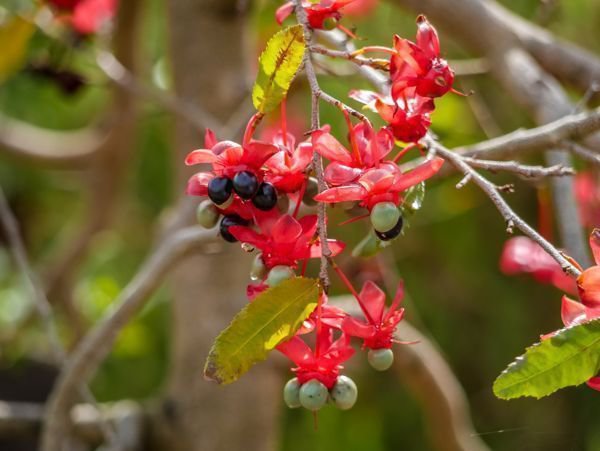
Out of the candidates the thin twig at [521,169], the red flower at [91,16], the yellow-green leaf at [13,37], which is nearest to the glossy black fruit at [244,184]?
the thin twig at [521,169]

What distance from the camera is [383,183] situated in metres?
0.73

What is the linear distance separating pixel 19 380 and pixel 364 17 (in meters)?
1.28

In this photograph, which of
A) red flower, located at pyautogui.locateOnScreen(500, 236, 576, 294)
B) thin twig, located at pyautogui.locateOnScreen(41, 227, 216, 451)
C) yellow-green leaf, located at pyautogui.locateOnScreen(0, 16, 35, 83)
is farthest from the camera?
yellow-green leaf, located at pyautogui.locateOnScreen(0, 16, 35, 83)

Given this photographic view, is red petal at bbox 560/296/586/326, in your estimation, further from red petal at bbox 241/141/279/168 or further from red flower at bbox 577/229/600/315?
red petal at bbox 241/141/279/168

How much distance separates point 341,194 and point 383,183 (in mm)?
44

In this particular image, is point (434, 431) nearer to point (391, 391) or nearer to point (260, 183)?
point (391, 391)

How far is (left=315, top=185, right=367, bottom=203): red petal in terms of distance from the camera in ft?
2.26

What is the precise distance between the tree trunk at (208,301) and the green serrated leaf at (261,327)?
825mm

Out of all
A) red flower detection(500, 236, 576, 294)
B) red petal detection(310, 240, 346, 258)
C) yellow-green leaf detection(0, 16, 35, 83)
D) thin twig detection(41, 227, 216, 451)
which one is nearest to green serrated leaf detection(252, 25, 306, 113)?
red petal detection(310, 240, 346, 258)

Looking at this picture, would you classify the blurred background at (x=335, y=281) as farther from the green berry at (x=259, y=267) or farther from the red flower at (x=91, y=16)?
the green berry at (x=259, y=267)

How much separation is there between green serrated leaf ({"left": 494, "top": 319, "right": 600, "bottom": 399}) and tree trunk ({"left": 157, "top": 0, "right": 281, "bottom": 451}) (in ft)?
2.92

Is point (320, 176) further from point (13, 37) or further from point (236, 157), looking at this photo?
point (13, 37)

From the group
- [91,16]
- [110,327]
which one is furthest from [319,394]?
[91,16]

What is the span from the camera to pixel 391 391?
263 cm
